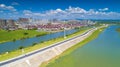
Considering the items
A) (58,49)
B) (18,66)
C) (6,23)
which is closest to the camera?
(18,66)

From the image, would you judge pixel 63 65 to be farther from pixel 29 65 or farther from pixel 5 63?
pixel 5 63

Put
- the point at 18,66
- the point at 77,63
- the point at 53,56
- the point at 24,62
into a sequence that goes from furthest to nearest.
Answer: the point at 53,56 → the point at 77,63 → the point at 24,62 → the point at 18,66

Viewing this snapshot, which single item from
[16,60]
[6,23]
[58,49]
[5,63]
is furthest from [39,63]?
[6,23]

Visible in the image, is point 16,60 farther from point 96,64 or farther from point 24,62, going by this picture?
point 96,64

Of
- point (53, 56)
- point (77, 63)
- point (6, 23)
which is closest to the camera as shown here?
point (77, 63)

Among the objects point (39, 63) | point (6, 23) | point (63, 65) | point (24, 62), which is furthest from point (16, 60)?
point (6, 23)

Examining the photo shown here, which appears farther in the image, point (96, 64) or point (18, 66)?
point (96, 64)

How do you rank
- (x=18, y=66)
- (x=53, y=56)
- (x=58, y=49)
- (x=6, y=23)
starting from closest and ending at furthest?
(x=18, y=66) < (x=53, y=56) < (x=58, y=49) < (x=6, y=23)
